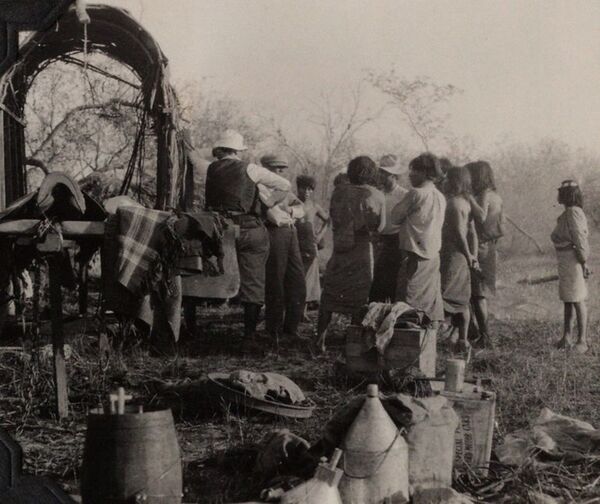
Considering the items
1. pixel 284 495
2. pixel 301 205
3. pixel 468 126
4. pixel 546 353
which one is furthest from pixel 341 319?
pixel 284 495

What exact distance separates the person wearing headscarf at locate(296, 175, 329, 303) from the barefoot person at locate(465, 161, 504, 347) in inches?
65.3

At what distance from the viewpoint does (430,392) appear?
177 inches

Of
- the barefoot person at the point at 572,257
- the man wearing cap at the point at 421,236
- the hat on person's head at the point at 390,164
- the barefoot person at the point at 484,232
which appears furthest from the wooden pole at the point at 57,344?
the barefoot person at the point at 572,257

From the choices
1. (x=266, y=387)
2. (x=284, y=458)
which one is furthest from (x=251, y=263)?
(x=284, y=458)

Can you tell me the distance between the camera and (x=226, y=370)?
18.6 feet

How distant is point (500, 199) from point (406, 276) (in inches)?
51.0

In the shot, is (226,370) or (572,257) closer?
(226,370)

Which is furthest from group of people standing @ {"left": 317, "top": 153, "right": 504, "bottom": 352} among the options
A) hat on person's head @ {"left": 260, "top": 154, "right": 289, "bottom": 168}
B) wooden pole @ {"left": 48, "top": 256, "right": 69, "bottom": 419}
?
wooden pole @ {"left": 48, "top": 256, "right": 69, "bottom": 419}

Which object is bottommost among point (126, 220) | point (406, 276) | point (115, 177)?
point (406, 276)

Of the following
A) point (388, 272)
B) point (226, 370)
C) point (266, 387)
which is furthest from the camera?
point (388, 272)

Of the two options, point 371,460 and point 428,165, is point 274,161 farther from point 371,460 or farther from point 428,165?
point 371,460

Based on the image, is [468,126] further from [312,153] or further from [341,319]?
[341,319]

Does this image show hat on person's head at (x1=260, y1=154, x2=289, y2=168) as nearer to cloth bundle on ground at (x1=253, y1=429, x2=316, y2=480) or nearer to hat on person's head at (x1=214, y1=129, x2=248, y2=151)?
hat on person's head at (x1=214, y1=129, x2=248, y2=151)

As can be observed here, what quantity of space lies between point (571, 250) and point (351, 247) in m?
1.75
